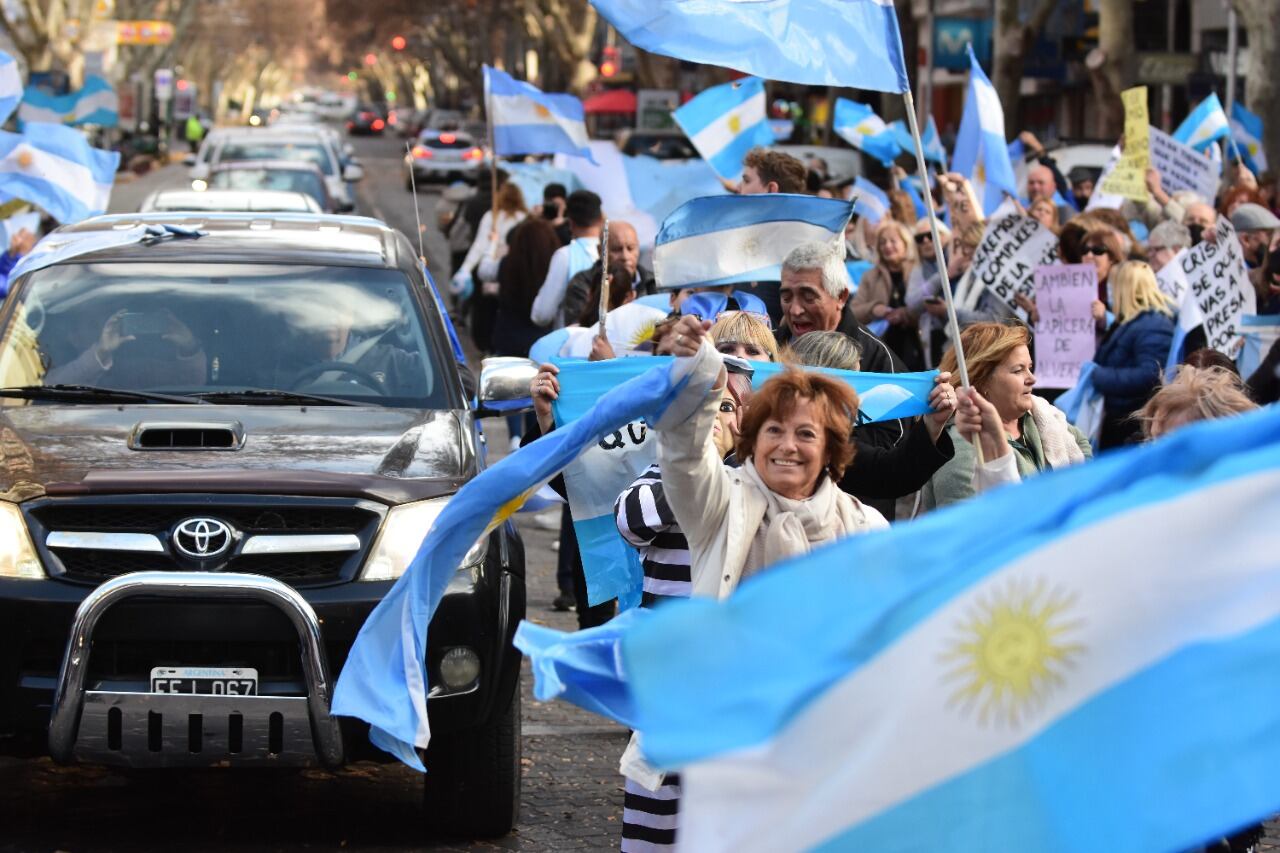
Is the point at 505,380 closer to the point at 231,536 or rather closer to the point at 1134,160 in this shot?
the point at 231,536

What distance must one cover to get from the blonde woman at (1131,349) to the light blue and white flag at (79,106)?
1363 centimetres

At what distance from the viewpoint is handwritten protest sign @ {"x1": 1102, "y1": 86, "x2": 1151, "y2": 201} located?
13805mm

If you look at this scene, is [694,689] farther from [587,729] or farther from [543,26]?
[543,26]

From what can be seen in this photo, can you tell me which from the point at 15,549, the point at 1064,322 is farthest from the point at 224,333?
the point at 1064,322

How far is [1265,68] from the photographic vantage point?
68.8 ft

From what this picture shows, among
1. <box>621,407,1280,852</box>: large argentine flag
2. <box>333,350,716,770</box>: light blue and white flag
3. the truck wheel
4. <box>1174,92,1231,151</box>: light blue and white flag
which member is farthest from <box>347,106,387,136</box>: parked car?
<box>621,407,1280,852</box>: large argentine flag

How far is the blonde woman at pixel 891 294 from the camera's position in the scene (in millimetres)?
12648

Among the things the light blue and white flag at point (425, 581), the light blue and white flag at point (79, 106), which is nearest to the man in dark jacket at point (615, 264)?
the light blue and white flag at point (425, 581)

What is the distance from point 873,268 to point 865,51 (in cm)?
764

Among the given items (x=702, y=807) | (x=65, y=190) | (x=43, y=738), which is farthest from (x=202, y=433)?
(x=65, y=190)

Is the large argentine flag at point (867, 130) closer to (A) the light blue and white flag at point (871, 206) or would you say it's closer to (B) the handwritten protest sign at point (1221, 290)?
(A) the light blue and white flag at point (871, 206)

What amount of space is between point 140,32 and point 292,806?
75116 millimetres

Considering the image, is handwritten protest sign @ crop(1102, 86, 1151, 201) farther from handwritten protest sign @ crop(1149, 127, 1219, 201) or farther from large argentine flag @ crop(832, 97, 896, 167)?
large argentine flag @ crop(832, 97, 896, 167)

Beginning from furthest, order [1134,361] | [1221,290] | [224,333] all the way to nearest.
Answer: [1221,290]
[1134,361]
[224,333]
